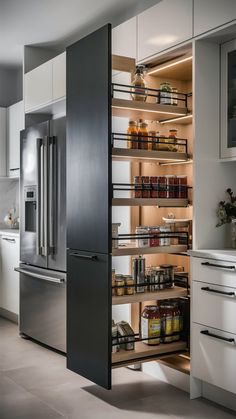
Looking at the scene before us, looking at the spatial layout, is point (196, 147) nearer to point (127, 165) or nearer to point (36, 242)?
point (127, 165)

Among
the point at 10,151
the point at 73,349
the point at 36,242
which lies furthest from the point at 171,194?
the point at 10,151

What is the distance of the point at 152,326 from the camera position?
10.5 ft

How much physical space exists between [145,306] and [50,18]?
252 cm

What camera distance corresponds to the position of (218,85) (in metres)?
3.12

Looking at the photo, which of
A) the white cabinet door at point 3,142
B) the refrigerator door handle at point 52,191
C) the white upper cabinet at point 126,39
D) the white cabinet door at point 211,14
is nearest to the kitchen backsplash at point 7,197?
the white cabinet door at point 3,142

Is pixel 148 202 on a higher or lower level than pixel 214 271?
higher

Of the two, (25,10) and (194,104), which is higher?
(25,10)

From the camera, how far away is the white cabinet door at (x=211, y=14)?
2.76 metres

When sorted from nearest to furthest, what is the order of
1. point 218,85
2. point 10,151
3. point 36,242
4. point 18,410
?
point 18,410, point 218,85, point 36,242, point 10,151

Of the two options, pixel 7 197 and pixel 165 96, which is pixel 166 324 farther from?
pixel 7 197

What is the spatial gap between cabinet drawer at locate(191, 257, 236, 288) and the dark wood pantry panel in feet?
1.71

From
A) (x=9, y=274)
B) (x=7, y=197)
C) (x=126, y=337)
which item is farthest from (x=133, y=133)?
(x=7, y=197)

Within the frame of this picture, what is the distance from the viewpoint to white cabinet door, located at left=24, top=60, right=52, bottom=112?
4469 mm

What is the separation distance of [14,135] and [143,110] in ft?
8.68
